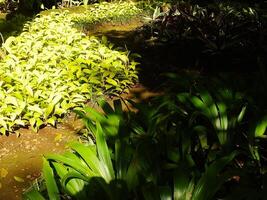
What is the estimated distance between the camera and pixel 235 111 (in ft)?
10.7

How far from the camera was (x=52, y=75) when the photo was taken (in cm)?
495

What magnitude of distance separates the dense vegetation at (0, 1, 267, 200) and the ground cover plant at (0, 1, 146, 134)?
16 millimetres

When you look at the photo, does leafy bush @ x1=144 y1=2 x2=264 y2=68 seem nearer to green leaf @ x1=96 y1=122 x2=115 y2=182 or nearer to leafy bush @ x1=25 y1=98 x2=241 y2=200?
leafy bush @ x1=25 y1=98 x2=241 y2=200

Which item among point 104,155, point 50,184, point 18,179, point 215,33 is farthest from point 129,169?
point 215,33

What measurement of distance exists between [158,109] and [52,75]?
2.17 metres

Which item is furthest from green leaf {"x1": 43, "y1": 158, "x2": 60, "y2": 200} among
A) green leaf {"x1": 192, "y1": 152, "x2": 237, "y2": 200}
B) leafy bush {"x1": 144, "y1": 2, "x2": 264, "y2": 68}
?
leafy bush {"x1": 144, "y1": 2, "x2": 264, "y2": 68}

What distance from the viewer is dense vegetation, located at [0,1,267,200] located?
2541 mm

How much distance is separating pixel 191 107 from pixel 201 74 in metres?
2.37

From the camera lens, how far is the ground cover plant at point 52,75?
4.32 m

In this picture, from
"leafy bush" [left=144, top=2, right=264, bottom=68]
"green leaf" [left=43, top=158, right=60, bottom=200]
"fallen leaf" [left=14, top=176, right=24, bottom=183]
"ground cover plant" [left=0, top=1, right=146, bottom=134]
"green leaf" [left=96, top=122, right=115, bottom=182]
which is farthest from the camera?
"leafy bush" [left=144, top=2, right=264, bottom=68]

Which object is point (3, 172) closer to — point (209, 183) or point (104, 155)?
point (104, 155)

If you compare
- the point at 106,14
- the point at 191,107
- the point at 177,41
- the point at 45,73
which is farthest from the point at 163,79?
the point at 106,14

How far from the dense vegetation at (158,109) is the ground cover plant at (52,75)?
16 millimetres

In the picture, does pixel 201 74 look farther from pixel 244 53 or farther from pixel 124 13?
pixel 124 13
